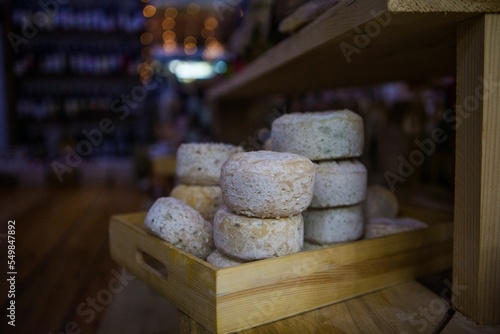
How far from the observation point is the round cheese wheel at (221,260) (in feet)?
2.83

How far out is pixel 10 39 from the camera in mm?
4965

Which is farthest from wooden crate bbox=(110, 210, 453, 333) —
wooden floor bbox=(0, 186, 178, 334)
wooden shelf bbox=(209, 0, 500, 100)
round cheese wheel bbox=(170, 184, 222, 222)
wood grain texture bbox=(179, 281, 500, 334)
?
wooden floor bbox=(0, 186, 178, 334)

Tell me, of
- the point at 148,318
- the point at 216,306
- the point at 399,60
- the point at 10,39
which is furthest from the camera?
the point at 10,39

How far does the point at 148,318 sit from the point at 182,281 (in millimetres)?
808

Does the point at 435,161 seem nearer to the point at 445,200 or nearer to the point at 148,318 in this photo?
the point at 445,200

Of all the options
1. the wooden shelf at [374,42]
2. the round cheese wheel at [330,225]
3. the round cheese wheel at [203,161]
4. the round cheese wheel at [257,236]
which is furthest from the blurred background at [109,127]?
the round cheese wheel at [257,236]

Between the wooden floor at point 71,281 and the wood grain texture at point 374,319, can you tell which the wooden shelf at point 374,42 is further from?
the wooden floor at point 71,281

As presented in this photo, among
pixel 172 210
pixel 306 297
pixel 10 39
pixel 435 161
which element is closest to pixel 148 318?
pixel 172 210

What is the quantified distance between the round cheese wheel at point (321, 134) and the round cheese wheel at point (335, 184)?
22 mm

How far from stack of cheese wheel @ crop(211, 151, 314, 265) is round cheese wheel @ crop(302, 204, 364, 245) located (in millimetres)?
147

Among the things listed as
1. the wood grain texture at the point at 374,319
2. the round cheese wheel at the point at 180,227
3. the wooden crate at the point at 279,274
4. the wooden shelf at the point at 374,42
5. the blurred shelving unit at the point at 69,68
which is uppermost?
the blurred shelving unit at the point at 69,68

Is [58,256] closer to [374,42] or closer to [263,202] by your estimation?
[263,202]

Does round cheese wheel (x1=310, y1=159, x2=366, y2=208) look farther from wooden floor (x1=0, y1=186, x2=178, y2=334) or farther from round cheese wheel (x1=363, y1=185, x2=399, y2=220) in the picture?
wooden floor (x1=0, y1=186, x2=178, y2=334)

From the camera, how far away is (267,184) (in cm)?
81
